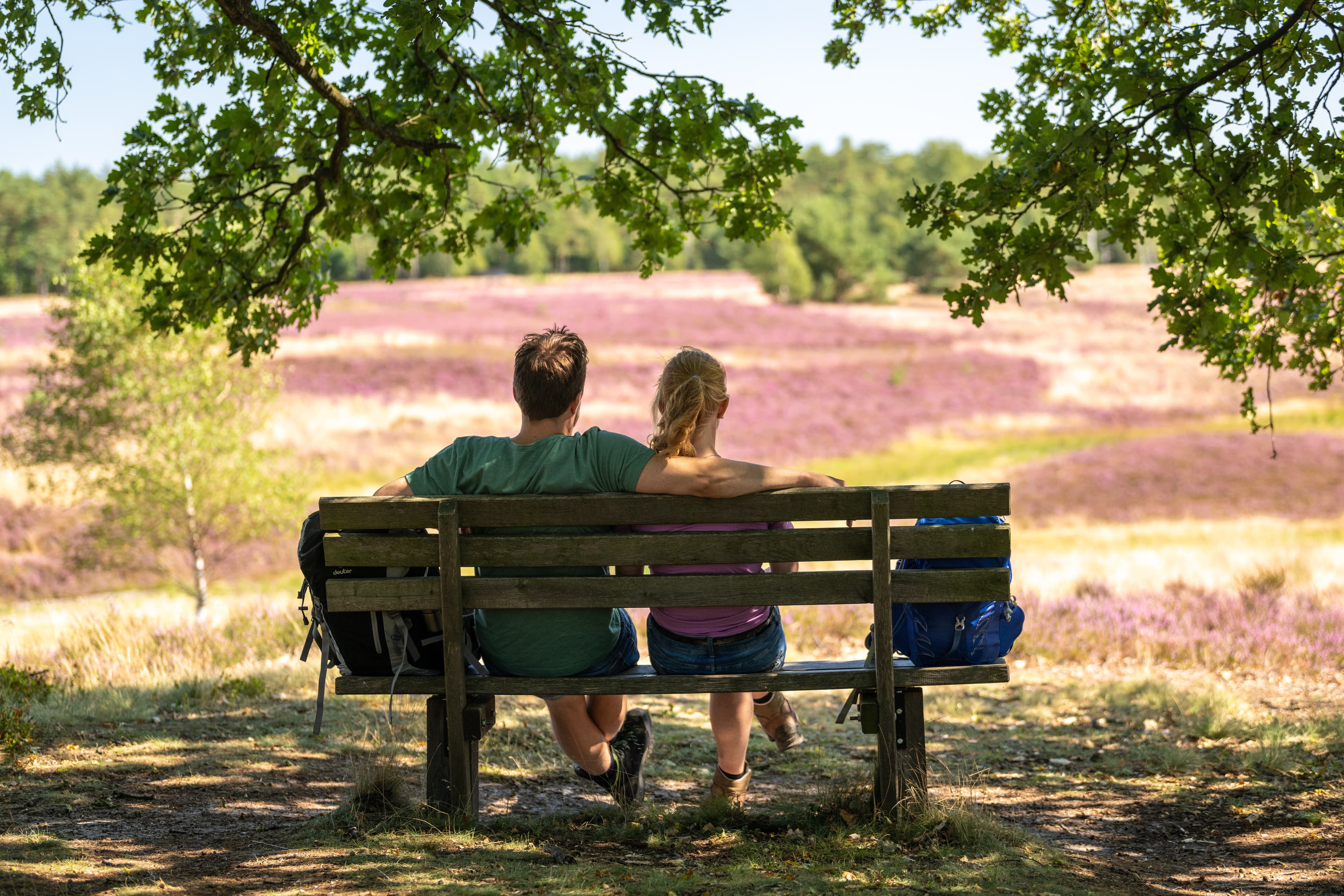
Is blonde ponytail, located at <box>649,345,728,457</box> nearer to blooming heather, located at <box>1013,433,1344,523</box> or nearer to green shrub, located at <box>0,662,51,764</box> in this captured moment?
green shrub, located at <box>0,662,51,764</box>

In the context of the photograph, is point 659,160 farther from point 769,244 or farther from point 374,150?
point 769,244

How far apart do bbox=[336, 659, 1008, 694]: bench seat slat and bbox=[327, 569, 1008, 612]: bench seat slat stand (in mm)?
299

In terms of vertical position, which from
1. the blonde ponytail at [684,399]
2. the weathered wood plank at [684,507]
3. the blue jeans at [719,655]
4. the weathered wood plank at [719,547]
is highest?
the blonde ponytail at [684,399]

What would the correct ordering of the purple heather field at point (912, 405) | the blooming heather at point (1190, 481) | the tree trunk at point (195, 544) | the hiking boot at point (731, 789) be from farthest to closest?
the blooming heather at point (1190, 481)
the tree trunk at point (195, 544)
the purple heather field at point (912, 405)
the hiking boot at point (731, 789)

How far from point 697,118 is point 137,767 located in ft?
15.9

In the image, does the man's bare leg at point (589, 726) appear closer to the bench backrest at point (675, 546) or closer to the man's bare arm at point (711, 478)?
the bench backrest at point (675, 546)

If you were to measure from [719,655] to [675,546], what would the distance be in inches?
21.8

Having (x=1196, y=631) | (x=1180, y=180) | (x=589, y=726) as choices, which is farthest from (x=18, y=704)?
(x=1196, y=631)

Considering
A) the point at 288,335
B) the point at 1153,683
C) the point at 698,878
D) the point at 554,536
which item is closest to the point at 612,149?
the point at 554,536

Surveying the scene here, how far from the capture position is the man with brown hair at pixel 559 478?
3963mm

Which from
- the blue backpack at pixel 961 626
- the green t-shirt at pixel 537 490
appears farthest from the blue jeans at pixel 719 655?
the blue backpack at pixel 961 626

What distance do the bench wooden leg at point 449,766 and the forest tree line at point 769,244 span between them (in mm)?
15903

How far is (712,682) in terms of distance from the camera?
4090 mm

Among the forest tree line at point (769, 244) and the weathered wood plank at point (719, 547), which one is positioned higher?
the forest tree line at point (769, 244)
